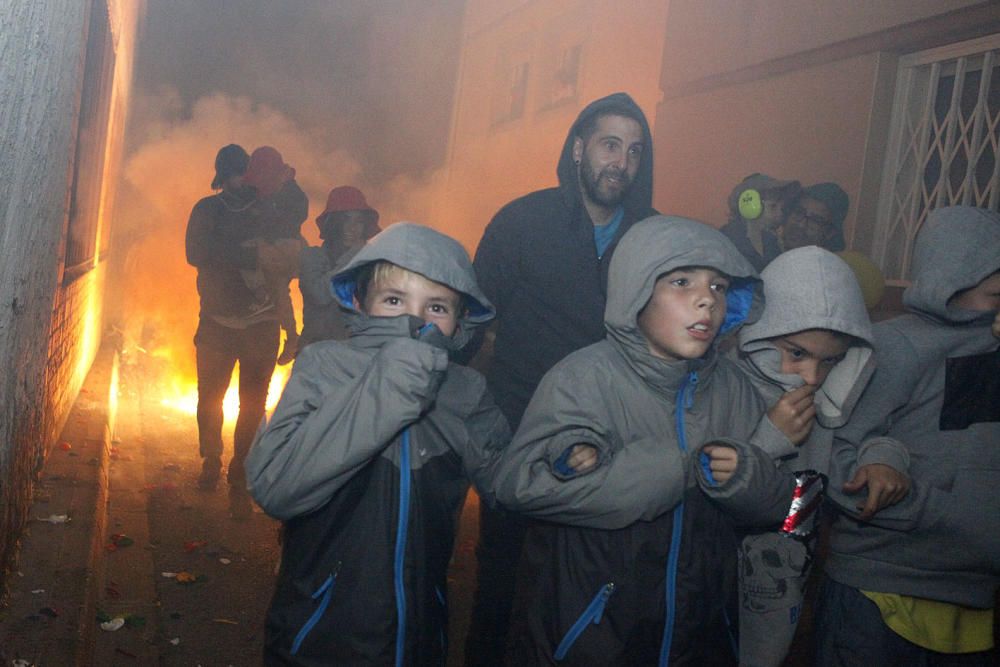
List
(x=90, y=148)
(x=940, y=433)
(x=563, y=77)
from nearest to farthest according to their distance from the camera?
(x=940, y=433), (x=90, y=148), (x=563, y=77)

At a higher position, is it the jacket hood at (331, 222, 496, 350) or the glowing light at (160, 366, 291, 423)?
the jacket hood at (331, 222, 496, 350)

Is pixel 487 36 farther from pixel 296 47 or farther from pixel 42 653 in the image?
pixel 42 653

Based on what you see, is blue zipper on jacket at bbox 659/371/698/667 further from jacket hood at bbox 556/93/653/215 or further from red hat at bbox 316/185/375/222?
red hat at bbox 316/185/375/222

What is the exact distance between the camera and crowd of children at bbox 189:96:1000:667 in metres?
2.40

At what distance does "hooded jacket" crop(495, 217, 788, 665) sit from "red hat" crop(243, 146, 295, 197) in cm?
442

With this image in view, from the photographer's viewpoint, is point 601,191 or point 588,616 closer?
point 588,616

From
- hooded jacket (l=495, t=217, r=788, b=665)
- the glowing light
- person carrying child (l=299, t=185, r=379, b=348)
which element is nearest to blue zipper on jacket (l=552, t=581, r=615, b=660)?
hooded jacket (l=495, t=217, r=788, b=665)

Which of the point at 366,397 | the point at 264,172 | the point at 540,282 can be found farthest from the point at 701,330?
the point at 264,172

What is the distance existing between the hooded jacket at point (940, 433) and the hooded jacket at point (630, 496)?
1.57 feet

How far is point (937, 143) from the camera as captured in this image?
5.46m

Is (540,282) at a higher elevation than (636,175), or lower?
lower

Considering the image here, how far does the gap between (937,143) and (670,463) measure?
4017mm

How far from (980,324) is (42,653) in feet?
11.3

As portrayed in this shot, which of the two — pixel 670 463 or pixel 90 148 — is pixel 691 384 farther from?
pixel 90 148
